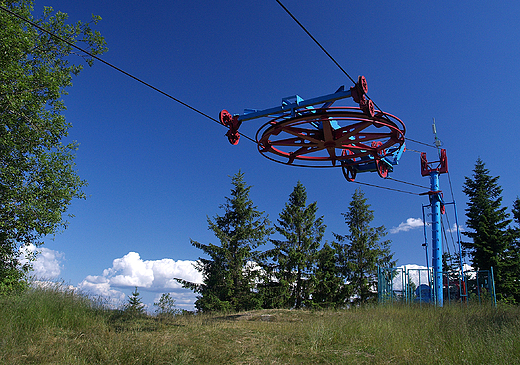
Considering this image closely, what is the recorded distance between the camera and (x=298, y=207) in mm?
27391

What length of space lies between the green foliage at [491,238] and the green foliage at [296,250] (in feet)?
40.5

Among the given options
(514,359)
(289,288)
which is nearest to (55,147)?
(514,359)

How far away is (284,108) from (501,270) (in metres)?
27.6

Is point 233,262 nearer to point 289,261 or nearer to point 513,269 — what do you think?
point 289,261

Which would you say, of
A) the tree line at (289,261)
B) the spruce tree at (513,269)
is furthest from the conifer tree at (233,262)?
the spruce tree at (513,269)

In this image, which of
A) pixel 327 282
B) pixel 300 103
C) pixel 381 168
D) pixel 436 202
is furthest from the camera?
pixel 327 282

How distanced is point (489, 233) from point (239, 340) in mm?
26729

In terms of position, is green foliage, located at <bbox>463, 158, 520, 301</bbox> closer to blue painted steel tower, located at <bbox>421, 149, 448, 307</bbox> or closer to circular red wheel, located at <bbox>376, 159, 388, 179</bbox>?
blue painted steel tower, located at <bbox>421, 149, 448, 307</bbox>

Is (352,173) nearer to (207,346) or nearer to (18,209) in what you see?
(207,346)

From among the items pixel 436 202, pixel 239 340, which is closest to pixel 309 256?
pixel 436 202

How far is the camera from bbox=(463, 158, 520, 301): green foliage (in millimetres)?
26641

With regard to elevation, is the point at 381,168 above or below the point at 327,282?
above

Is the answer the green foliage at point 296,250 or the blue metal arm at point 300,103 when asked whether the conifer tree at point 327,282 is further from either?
the blue metal arm at point 300,103

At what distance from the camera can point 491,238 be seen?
1093 inches
